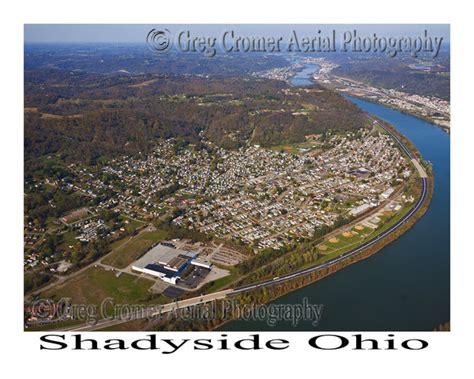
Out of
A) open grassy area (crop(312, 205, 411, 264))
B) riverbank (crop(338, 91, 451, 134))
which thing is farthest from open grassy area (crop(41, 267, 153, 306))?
riverbank (crop(338, 91, 451, 134))

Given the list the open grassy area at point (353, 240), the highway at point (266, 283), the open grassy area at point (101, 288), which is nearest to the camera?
the highway at point (266, 283)

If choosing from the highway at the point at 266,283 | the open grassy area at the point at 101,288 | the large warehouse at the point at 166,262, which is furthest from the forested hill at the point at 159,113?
the highway at the point at 266,283

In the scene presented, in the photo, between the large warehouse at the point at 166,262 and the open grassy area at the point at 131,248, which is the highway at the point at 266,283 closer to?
the large warehouse at the point at 166,262

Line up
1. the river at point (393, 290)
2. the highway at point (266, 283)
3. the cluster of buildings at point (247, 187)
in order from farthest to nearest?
the cluster of buildings at point (247, 187) → the river at point (393, 290) → the highway at point (266, 283)

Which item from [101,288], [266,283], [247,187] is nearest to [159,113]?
[247,187]

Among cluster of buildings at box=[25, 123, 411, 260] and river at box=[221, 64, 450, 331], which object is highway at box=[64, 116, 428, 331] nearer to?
river at box=[221, 64, 450, 331]

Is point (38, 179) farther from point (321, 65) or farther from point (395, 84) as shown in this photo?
point (321, 65)

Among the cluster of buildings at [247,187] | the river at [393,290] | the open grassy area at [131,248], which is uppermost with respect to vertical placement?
the cluster of buildings at [247,187]
